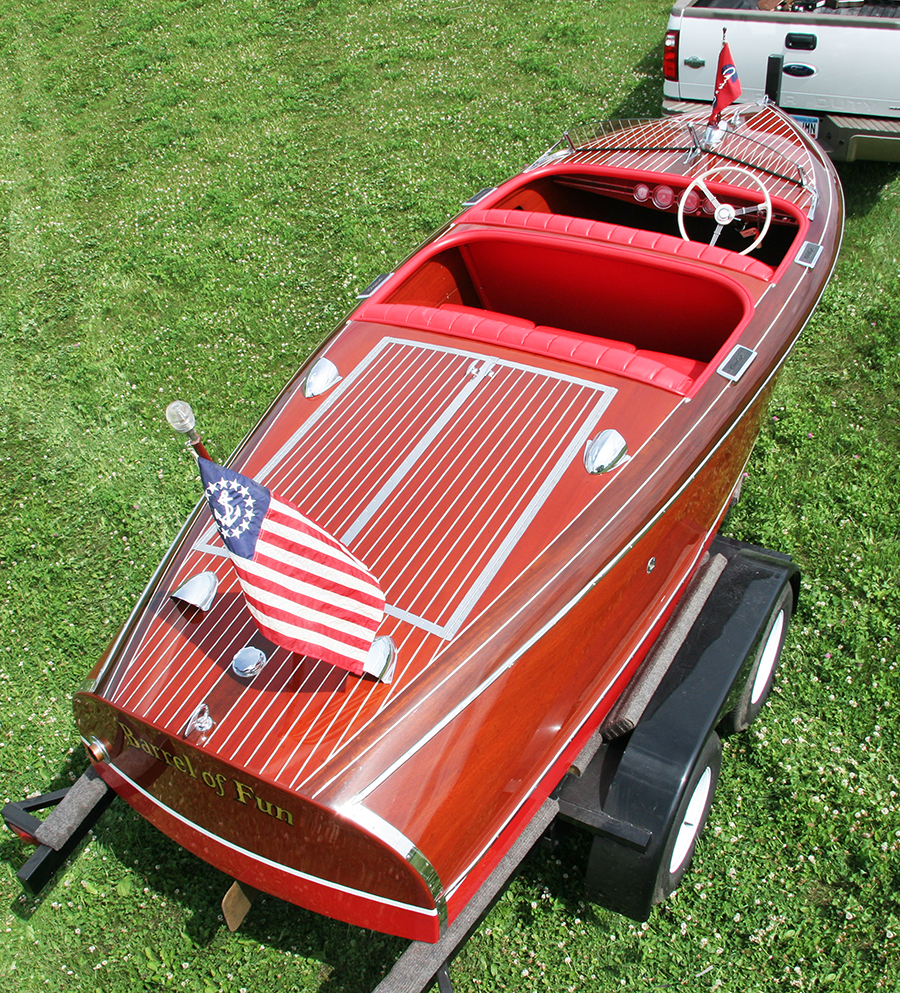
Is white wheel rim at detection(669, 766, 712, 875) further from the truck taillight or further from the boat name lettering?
the truck taillight

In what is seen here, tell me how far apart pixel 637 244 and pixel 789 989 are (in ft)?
11.0

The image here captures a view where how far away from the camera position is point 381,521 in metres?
3.31

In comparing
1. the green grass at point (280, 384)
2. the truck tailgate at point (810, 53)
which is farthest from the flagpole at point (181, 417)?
the truck tailgate at point (810, 53)

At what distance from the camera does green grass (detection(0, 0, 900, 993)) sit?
3.46m

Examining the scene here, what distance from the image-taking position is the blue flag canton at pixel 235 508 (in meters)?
2.52

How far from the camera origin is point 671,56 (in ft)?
20.8

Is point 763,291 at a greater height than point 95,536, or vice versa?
point 763,291

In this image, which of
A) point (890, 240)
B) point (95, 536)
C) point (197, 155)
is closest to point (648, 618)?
point (95, 536)

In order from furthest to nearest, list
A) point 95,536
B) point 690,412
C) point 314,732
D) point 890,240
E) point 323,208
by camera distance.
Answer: point 323,208, point 890,240, point 95,536, point 690,412, point 314,732

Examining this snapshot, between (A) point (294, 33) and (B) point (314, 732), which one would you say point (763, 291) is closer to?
(B) point (314, 732)

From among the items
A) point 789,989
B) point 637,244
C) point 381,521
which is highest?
point 637,244

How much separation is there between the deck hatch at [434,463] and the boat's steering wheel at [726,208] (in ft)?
4.50

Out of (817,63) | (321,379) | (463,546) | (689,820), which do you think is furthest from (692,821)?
(817,63)

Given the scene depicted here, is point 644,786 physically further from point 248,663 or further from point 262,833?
point 248,663
